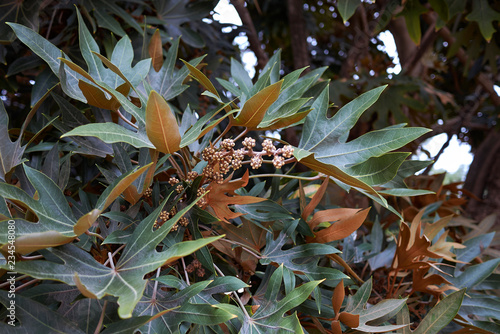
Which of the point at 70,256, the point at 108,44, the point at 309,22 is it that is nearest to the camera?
the point at 70,256

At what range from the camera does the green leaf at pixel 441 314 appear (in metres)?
0.43

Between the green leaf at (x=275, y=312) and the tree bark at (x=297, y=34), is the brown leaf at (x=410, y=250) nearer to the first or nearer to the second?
the green leaf at (x=275, y=312)

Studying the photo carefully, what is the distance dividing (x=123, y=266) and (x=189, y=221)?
103mm

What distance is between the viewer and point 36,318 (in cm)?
34

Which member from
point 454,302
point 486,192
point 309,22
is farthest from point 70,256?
point 309,22

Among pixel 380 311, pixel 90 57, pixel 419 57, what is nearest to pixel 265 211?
pixel 380 311

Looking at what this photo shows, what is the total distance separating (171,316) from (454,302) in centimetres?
31

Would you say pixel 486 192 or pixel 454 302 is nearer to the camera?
pixel 454 302

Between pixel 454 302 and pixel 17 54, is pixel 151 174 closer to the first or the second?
pixel 454 302

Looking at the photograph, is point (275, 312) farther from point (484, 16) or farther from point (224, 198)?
point (484, 16)

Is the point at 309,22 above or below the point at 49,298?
above

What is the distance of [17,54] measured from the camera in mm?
768

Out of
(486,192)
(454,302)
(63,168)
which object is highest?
(63,168)

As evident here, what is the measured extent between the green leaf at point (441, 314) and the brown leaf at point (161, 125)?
338mm
